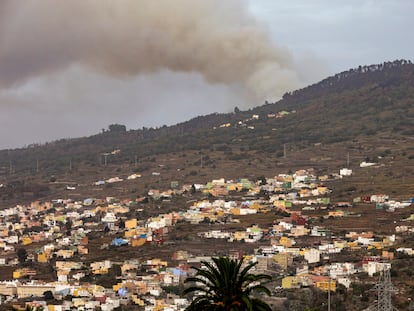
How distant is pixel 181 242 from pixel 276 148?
65529 mm

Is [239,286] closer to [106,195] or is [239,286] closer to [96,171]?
[106,195]

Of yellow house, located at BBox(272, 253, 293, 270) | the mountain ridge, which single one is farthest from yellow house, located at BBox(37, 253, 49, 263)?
the mountain ridge

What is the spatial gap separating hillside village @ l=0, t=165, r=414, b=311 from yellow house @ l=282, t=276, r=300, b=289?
16 centimetres

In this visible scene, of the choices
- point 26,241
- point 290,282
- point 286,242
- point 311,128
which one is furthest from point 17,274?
point 311,128

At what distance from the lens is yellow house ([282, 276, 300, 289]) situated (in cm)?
6875

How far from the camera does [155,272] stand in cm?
8206

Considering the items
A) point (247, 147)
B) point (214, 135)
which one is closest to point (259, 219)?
point (247, 147)

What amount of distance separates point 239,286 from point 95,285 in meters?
57.4

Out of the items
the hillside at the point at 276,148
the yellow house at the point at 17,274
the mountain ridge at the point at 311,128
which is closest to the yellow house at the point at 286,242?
the yellow house at the point at 17,274

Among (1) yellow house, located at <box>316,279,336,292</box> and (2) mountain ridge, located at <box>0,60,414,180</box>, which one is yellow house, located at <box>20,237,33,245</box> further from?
(2) mountain ridge, located at <box>0,60,414,180</box>

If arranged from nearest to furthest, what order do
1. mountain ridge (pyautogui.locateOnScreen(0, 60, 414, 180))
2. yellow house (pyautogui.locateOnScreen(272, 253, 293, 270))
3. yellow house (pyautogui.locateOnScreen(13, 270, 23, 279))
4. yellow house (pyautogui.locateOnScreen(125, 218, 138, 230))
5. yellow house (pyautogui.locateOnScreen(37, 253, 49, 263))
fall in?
yellow house (pyautogui.locateOnScreen(272, 253, 293, 270)) < yellow house (pyautogui.locateOnScreen(13, 270, 23, 279)) < yellow house (pyautogui.locateOnScreen(37, 253, 49, 263)) < yellow house (pyautogui.locateOnScreen(125, 218, 138, 230)) < mountain ridge (pyautogui.locateOnScreen(0, 60, 414, 180))

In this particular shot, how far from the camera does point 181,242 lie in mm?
94875

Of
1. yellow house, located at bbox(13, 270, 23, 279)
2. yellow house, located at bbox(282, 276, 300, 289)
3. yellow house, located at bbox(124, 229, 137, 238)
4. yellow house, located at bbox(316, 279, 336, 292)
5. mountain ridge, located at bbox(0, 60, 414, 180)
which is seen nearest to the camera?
yellow house, located at bbox(316, 279, 336, 292)

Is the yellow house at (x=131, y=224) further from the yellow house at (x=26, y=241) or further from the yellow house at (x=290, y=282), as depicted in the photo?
the yellow house at (x=290, y=282)
